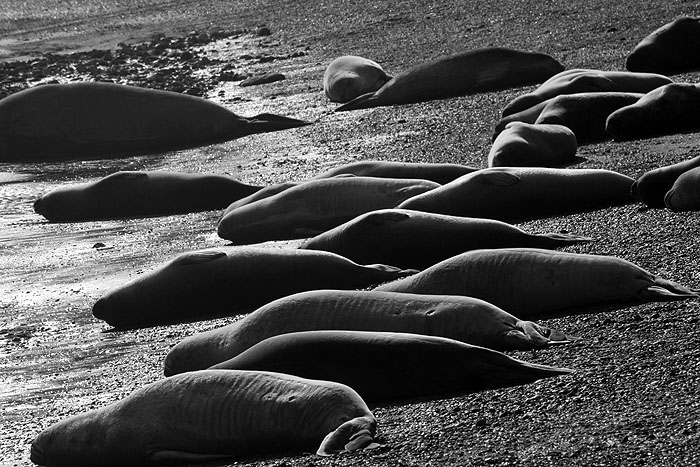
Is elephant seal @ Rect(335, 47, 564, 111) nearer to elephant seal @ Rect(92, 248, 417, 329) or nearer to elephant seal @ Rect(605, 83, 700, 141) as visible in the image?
elephant seal @ Rect(605, 83, 700, 141)

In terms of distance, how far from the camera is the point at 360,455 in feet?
11.8

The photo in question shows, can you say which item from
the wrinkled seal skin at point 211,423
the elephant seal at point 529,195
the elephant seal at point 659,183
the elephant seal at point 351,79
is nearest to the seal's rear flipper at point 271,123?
the elephant seal at point 351,79

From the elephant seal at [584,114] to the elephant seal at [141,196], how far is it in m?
1.92

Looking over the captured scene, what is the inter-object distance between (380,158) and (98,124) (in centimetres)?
330

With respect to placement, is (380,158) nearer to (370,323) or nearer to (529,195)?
(529,195)

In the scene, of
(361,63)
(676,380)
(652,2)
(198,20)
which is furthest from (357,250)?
(198,20)

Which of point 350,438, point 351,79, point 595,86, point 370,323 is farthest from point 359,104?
point 350,438

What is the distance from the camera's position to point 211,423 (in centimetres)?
405

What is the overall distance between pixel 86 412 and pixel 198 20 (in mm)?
16676

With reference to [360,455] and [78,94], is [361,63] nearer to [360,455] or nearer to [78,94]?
[78,94]

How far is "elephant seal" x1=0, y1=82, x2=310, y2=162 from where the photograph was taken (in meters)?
11.0

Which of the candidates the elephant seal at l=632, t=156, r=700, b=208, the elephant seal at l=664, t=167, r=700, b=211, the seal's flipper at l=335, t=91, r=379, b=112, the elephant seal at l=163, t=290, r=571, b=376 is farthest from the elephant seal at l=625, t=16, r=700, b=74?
the elephant seal at l=163, t=290, r=571, b=376

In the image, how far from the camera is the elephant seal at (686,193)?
5793 mm

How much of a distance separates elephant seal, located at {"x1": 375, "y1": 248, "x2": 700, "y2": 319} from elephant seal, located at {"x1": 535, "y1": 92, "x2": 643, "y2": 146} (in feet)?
11.0
